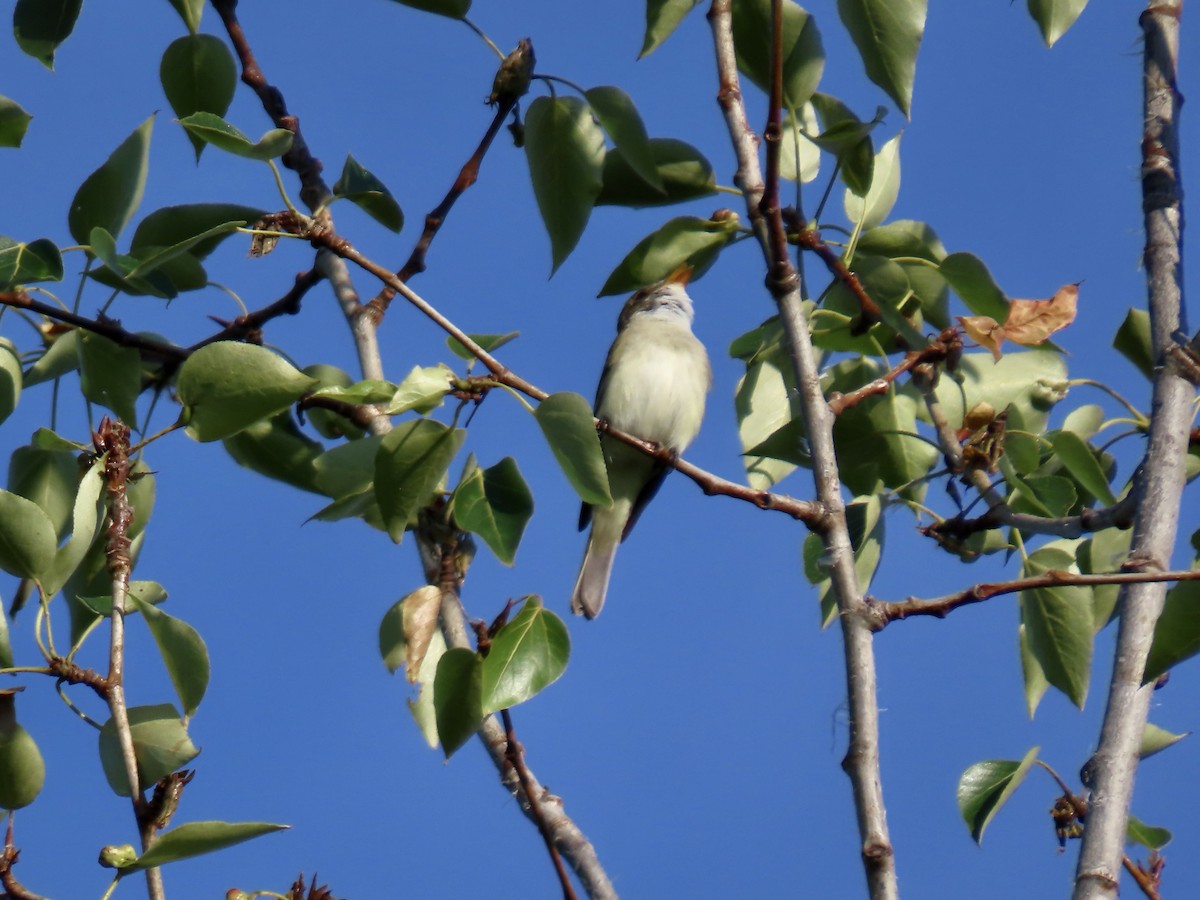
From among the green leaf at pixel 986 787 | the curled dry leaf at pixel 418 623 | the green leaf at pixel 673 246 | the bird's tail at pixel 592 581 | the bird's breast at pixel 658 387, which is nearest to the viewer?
the green leaf at pixel 986 787

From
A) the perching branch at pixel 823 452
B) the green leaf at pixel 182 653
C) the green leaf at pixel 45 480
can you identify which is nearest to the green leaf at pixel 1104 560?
the perching branch at pixel 823 452

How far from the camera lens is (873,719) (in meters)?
2.40

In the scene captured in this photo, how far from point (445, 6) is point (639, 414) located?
3191mm

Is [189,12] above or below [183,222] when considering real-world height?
above

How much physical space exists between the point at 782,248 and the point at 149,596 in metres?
1.51

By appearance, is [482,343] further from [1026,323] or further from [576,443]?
[1026,323]

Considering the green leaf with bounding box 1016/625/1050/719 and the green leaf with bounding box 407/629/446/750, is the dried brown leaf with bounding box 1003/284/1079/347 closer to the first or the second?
the green leaf with bounding box 1016/625/1050/719

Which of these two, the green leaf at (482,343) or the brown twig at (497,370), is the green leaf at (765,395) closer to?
the brown twig at (497,370)

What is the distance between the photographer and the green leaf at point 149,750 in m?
2.60

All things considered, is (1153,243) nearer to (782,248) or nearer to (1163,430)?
(1163,430)

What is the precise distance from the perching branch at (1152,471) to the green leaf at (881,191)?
1.99ft

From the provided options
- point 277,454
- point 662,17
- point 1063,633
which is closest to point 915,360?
point 1063,633

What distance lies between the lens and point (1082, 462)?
2934 millimetres

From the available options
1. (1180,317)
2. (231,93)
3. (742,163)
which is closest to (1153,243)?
(1180,317)
